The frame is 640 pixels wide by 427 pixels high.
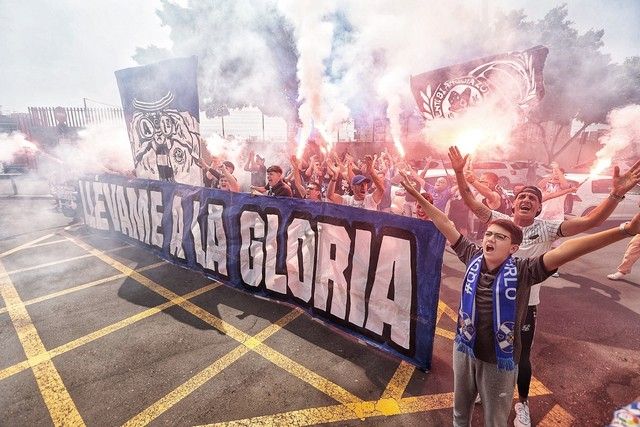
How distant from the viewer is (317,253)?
14.7 ft

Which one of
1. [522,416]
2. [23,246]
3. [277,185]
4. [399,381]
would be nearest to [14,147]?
[23,246]

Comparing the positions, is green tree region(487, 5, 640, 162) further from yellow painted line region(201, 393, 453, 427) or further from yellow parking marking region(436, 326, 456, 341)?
yellow painted line region(201, 393, 453, 427)

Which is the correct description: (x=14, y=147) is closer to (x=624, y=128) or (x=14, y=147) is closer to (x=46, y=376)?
(x=46, y=376)

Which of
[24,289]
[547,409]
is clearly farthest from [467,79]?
[24,289]

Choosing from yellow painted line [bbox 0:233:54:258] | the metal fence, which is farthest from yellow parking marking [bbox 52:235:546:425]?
the metal fence

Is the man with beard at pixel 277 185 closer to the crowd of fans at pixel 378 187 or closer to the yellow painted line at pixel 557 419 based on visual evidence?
the crowd of fans at pixel 378 187

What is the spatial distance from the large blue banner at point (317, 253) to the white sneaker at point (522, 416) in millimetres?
876

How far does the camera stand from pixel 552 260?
6.86 ft

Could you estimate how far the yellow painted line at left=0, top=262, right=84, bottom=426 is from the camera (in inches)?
117

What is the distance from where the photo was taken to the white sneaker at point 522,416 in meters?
2.84

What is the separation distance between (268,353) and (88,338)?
236cm

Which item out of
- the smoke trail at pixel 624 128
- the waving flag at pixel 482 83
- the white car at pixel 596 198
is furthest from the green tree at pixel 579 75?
the waving flag at pixel 482 83

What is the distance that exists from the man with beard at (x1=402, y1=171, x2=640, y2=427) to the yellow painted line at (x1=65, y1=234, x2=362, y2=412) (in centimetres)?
134

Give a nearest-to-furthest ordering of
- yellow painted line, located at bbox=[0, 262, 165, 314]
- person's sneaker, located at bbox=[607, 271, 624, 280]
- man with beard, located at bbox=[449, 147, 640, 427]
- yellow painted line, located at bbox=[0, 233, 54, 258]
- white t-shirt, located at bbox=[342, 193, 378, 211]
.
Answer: man with beard, located at bbox=[449, 147, 640, 427] → white t-shirt, located at bbox=[342, 193, 378, 211] → yellow painted line, located at bbox=[0, 262, 165, 314] → person's sneaker, located at bbox=[607, 271, 624, 280] → yellow painted line, located at bbox=[0, 233, 54, 258]
